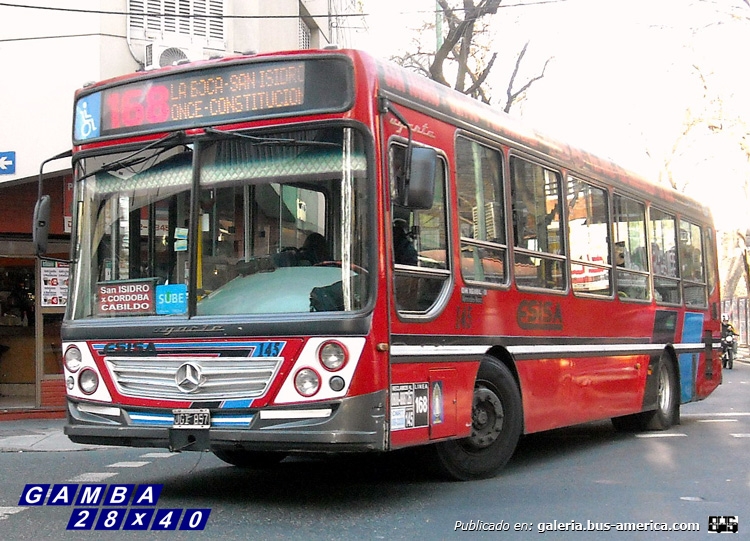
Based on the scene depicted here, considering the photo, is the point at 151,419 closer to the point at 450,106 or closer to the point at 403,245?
the point at 403,245

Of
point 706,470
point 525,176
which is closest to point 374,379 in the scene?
point 525,176

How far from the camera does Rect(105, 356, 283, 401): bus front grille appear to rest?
6.56 meters

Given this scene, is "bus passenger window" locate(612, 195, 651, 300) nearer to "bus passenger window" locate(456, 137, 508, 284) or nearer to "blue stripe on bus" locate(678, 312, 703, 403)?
"blue stripe on bus" locate(678, 312, 703, 403)

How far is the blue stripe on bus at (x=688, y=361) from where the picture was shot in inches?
504

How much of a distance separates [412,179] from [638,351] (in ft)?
17.9

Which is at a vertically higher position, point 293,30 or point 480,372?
A: point 293,30

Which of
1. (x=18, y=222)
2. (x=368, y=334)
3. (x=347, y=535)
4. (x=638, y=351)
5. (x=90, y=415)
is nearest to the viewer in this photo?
(x=347, y=535)

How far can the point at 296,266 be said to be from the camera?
22.1 ft

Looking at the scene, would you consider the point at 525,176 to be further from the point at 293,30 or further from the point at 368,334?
the point at 293,30

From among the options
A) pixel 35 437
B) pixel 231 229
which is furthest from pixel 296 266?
pixel 35 437

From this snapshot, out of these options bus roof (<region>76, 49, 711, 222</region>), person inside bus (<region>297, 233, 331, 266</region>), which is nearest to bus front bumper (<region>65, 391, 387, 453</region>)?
person inside bus (<region>297, 233, 331, 266</region>)

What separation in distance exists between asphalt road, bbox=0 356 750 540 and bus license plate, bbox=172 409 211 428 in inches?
22.7

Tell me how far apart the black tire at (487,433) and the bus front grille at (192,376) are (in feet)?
5.64

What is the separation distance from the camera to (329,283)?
21.7 ft
